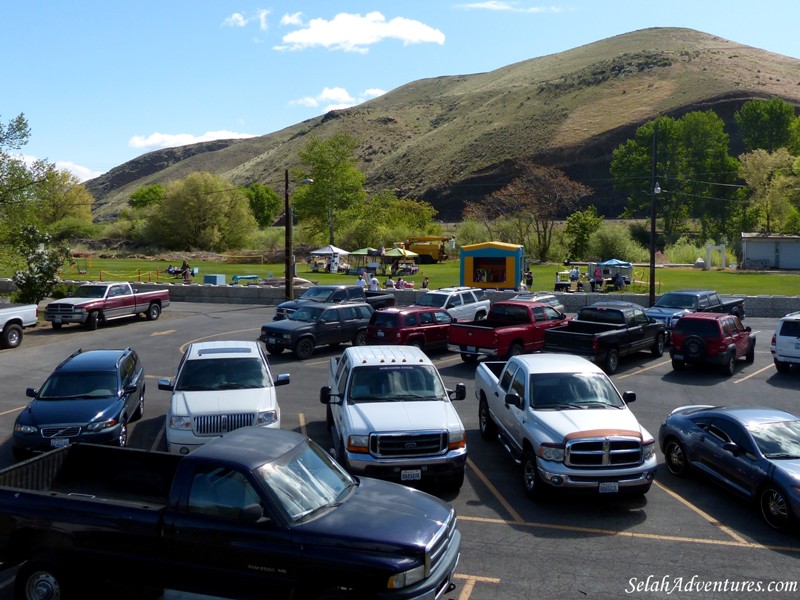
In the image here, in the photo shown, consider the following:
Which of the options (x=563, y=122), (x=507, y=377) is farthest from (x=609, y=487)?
(x=563, y=122)

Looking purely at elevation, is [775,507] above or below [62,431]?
below

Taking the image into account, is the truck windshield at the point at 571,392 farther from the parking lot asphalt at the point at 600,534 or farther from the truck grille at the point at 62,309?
the truck grille at the point at 62,309

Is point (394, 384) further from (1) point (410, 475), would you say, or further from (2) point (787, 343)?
(2) point (787, 343)

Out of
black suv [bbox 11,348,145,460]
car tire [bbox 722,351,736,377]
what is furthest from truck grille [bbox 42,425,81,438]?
car tire [bbox 722,351,736,377]

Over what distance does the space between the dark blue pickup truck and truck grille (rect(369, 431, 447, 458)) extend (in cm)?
277

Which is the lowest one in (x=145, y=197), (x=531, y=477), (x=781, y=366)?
(x=781, y=366)

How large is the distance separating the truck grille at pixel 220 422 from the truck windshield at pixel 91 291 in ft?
66.7

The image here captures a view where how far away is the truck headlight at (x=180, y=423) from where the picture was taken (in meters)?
11.4

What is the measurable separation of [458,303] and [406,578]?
67.3 ft

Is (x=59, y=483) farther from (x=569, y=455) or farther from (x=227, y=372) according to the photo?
(x=569, y=455)

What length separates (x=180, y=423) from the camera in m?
11.4

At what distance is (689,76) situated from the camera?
138 metres

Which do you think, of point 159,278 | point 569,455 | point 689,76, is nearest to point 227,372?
point 569,455

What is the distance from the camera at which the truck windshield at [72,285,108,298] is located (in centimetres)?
2984
